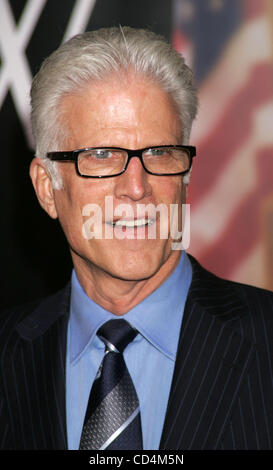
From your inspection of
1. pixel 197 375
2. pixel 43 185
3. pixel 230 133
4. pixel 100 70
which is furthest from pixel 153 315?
pixel 230 133

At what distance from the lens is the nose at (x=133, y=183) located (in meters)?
1.57

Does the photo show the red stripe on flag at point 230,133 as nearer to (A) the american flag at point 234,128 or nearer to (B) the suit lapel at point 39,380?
(A) the american flag at point 234,128

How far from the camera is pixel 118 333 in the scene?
1639 mm

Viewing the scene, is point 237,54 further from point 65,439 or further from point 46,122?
point 65,439

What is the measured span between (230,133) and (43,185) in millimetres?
1263

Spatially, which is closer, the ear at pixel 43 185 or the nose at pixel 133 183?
the nose at pixel 133 183

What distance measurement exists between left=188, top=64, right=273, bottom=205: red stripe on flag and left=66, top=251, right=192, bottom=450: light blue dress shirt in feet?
4.01

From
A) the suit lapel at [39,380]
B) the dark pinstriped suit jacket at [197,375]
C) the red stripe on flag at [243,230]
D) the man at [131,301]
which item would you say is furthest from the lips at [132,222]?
the red stripe on flag at [243,230]

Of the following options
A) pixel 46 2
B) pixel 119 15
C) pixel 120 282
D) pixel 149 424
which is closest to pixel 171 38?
pixel 119 15

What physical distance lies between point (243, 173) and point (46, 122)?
1.33 m

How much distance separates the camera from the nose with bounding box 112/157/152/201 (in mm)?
1566

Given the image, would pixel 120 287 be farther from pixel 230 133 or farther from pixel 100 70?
pixel 230 133

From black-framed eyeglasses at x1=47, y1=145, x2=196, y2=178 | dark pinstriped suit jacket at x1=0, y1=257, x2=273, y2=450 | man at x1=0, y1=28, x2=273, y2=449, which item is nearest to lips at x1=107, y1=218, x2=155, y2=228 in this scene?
man at x1=0, y1=28, x2=273, y2=449

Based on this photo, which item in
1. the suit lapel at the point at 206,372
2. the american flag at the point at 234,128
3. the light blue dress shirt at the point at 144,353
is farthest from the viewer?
the american flag at the point at 234,128
